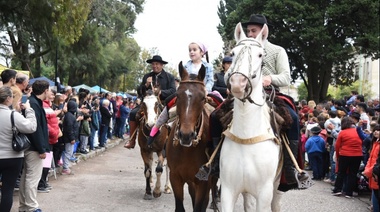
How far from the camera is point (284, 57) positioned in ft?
19.8

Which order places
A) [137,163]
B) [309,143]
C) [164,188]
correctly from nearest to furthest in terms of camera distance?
[164,188] → [309,143] → [137,163]

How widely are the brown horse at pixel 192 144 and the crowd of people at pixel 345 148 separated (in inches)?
142

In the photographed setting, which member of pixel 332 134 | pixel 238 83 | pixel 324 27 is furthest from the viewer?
pixel 324 27

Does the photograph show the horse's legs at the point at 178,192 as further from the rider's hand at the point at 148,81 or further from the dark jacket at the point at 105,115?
the dark jacket at the point at 105,115

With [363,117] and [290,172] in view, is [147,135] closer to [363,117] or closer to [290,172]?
[290,172]

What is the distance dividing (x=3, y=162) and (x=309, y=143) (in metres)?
10.3

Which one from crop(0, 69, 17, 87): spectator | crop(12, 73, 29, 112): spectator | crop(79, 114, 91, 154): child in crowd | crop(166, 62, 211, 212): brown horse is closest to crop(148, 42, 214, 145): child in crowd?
crop(166, 62, 211, 212): brown horse

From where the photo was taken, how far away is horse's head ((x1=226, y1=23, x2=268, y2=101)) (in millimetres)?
4496

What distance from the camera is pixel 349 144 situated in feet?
37.8

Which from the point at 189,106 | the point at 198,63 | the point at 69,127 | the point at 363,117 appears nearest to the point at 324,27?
the point at 363,117

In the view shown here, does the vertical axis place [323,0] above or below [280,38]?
above

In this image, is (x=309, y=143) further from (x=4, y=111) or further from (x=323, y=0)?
(x=323, y=0)

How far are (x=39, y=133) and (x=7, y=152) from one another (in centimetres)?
89

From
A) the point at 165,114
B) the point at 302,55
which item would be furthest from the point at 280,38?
the point at 165,114
